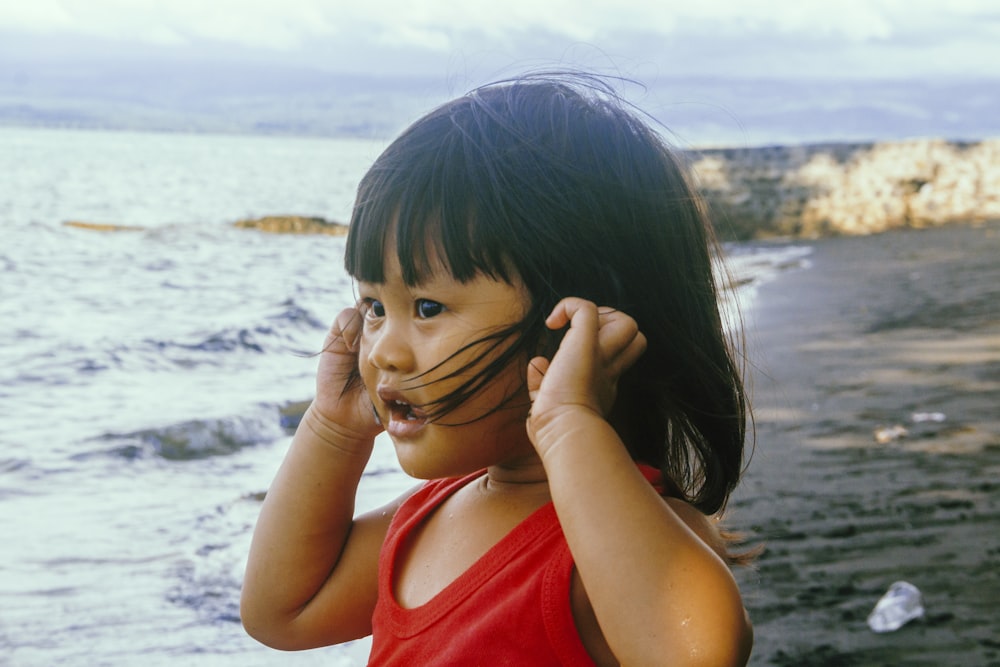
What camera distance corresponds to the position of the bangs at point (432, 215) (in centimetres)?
142

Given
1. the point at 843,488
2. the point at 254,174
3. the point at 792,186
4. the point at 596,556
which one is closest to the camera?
the point at 596,556

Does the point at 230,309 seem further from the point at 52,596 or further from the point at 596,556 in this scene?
the point at 596,556

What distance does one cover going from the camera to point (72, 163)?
28016 millimetres

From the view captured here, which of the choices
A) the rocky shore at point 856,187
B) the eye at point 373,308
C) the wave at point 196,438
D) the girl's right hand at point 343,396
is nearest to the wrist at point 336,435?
the girl's right hand at point 343,396

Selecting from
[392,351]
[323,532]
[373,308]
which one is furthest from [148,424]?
[392,351]

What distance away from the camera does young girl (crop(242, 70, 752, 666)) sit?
125 centimetres

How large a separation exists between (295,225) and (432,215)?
14.7m

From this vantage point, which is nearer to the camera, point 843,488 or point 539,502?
point 539,502

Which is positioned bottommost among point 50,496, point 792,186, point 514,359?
point 792,186

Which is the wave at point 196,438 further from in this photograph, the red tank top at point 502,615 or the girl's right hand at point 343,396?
the red tank top at point 502,615

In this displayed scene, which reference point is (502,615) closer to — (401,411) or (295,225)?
(401,411)

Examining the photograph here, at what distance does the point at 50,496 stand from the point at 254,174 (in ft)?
89.8

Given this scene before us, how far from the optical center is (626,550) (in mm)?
1225

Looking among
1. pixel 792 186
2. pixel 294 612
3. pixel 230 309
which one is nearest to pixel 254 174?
pixel 792 186
